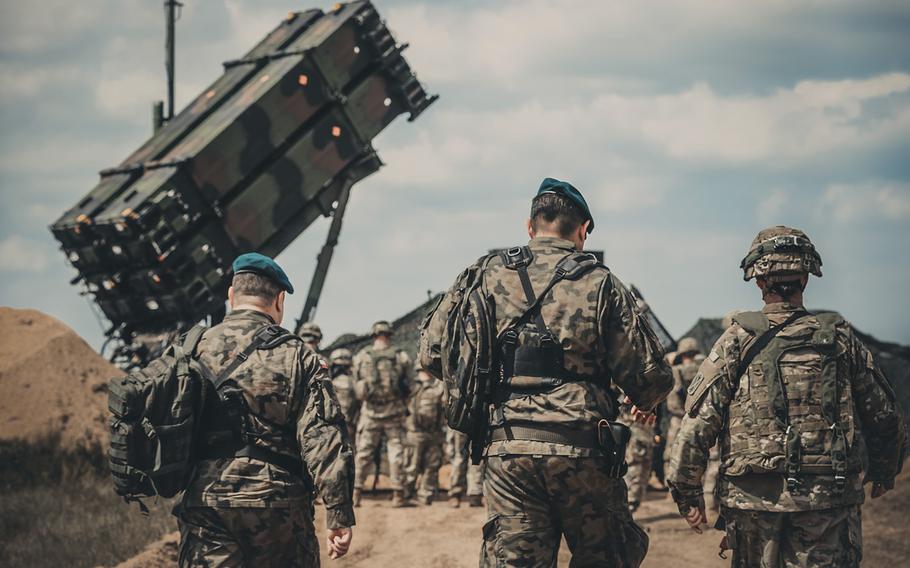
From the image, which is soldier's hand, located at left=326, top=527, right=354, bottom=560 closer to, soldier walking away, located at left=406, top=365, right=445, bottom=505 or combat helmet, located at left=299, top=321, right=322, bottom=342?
soldier walking away, located at left=406, top=365, right=445, bottom=505

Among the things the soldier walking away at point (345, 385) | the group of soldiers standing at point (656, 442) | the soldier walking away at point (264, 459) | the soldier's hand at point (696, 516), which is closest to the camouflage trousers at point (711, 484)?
the group of soldiers standing at point (656, 442)

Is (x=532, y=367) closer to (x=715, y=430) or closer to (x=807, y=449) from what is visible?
(x=715, y=430)

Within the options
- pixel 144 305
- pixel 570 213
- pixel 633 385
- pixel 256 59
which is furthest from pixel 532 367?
pixel 256 59

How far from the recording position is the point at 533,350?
4.13 metres

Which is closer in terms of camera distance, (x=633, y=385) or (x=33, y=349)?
(x=633, y=385)

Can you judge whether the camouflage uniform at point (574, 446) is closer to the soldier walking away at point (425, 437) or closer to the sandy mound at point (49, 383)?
the soldier walking away at point (425, 437)

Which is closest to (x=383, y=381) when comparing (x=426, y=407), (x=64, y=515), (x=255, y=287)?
(x=426, y=407)

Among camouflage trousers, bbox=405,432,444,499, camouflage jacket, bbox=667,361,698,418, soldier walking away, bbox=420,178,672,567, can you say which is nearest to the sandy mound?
camouflage trousers, bbox=405,432,444,499

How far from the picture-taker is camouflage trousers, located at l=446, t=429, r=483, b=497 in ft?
36.1

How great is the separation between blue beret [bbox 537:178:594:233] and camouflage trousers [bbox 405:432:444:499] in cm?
734

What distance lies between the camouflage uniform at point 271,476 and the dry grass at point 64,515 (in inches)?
121

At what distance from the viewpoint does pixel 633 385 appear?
4152 mm

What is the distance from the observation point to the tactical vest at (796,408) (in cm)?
434

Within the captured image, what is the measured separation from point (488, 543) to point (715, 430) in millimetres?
1157
